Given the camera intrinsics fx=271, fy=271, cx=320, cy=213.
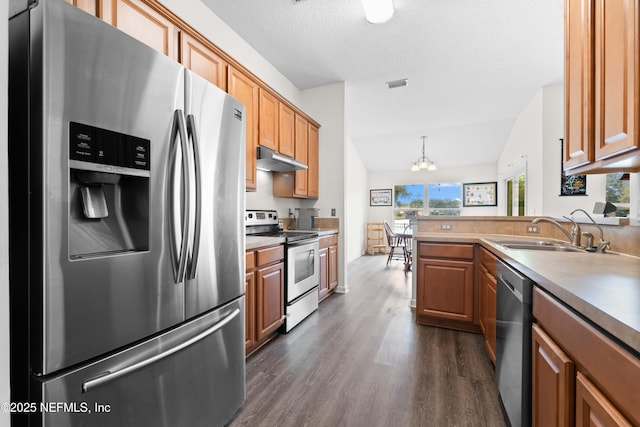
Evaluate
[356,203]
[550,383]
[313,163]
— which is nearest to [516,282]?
[550,383]

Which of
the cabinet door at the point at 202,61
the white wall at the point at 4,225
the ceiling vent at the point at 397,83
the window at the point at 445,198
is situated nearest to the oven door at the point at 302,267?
the cabinet door at the point at 202,61

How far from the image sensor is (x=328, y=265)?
11.4 ft

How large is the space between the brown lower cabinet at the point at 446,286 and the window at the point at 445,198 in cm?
544

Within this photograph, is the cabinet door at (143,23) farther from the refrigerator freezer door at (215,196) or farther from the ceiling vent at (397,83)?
the ceiling vent at (397,83)

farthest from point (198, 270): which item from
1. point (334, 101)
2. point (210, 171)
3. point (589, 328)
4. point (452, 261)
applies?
point (334, 101)

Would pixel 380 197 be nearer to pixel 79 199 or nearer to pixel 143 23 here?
pixel 143 23

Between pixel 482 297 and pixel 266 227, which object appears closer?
pixel 482 297

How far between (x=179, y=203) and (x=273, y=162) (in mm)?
1773

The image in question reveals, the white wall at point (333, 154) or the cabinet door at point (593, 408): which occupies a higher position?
the white wall at point (333, 154)

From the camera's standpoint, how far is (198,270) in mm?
1214

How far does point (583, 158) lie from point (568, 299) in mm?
770

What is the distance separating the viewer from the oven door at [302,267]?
2.54 metres

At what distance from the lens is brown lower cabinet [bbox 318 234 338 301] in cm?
330

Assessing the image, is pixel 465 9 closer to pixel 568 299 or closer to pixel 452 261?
pixel 452 261
